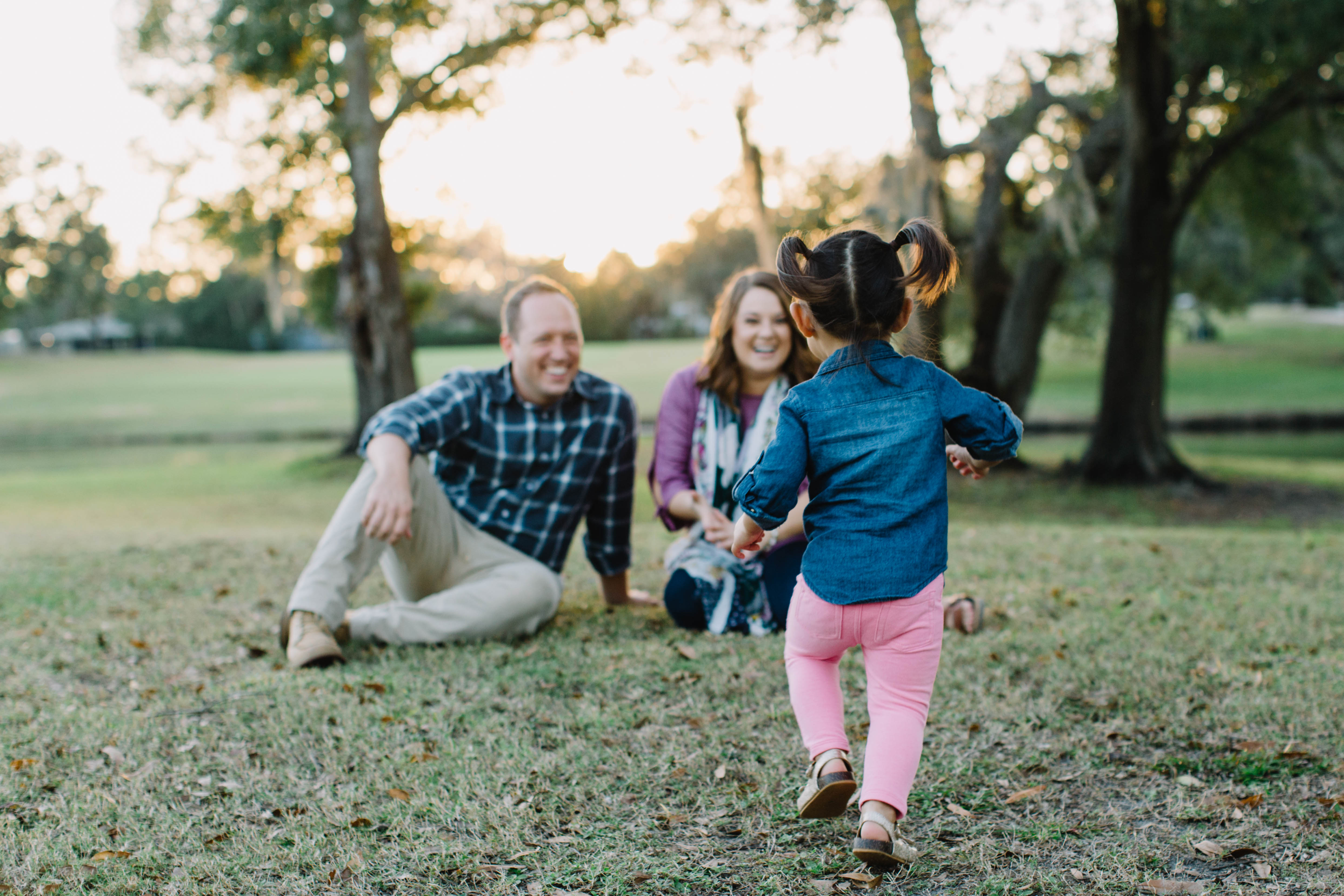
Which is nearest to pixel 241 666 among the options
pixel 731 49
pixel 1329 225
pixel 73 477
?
pixel 731 49

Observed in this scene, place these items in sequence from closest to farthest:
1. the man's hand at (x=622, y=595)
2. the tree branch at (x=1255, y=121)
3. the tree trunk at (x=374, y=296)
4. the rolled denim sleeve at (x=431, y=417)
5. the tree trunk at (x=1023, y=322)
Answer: the rolled denim sleeve at (x=431, y=417) → the man's hand at (x=622, y=595) → the tree branch at (x=1255, y=121) → the tree trunk at (x=1023, y=322) → the tree trunk at (x=374, y=296)

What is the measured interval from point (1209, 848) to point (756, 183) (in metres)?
12.8

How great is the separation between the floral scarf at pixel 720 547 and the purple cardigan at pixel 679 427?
3 cm

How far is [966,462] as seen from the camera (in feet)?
8.07

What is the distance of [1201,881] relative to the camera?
7.73ft

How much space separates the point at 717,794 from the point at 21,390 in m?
39.7

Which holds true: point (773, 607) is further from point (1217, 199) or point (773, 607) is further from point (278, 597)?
point (1217, 199)

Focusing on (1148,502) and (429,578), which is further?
(1148,502)

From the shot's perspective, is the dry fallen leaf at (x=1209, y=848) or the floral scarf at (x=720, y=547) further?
the floral scarf at (x=720, y=547)

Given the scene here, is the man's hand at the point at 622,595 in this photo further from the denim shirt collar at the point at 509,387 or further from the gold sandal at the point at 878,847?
the gold sandal at the point at 878,847

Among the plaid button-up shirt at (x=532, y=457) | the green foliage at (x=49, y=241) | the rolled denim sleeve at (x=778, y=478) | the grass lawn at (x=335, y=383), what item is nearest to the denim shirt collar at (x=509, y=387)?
the plaid button-up shirt at (x=532, y=457)

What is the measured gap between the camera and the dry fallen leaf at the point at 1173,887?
7.57 ft

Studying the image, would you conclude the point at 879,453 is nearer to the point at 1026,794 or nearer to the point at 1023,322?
the point at 1026,794

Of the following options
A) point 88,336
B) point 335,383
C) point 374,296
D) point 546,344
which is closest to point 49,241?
point 335,383
